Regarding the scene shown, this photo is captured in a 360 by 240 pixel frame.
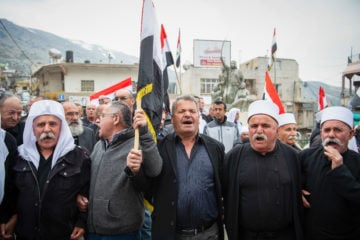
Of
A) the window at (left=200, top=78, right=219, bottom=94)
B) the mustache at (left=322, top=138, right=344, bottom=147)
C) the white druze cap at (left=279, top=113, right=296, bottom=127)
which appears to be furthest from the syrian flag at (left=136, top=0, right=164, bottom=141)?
the window at (left=200, top=78, right=219, bottom=94)

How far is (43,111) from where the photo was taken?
291cm

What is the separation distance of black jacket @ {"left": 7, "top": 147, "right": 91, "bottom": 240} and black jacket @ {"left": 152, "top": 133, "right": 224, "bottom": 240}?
810 mm

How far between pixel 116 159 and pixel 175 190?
2.31ft

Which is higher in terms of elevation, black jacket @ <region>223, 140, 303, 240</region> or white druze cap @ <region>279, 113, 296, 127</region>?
white druze cap @ <region>279, 113, 296, 127</region>

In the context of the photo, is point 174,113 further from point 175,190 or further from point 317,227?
point 317,227

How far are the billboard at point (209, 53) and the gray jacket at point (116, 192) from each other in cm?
4083

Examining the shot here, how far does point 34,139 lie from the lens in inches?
114

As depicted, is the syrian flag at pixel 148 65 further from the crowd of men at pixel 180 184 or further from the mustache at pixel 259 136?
the mustache at pixel 259 136

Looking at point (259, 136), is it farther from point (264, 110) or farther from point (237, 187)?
point (237, 187)

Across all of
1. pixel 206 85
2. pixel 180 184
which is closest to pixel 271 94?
pixel 180 184

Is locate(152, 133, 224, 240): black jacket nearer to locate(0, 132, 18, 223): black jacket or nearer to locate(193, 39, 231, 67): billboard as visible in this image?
locate(0, 132, 18, 223): black jacket

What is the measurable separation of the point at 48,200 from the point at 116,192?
638 millimetres

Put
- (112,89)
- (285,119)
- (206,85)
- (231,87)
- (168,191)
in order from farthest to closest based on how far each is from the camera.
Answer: (206,85), (231,87), (112,89), (285,119), (168,191)

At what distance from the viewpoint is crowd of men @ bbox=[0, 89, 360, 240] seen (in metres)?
2.66
